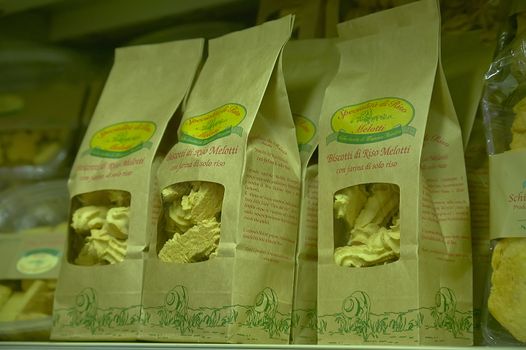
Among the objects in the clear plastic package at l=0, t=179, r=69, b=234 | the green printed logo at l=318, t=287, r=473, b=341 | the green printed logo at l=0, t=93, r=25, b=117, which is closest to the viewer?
the green printed logo at l=318, t=287, r=473, b=341

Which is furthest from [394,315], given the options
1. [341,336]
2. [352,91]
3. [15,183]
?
[15,183]

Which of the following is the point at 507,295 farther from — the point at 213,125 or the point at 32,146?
the point at 32,146

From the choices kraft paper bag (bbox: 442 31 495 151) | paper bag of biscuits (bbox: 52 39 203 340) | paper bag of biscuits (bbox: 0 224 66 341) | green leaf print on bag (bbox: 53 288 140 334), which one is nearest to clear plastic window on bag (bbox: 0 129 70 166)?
paper bag of biscuits (bbox: 0 224 66 341)

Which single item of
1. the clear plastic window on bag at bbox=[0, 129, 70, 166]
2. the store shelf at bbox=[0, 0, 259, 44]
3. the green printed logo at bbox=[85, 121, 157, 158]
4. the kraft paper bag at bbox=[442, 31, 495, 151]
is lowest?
the green printed logo at bbox=[85, 121, 157, 158]

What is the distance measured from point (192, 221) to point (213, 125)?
0.14m

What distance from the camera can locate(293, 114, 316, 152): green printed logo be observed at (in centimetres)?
107

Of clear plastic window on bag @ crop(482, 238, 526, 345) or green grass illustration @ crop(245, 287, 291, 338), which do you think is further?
green grass illustration @ crop(245, 287, 291, 338)

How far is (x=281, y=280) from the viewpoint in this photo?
977 mm

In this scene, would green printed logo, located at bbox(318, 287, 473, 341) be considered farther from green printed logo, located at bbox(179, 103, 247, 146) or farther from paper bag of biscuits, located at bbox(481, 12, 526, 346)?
green printed logo, located at bbox(179, 103, 247, 146)

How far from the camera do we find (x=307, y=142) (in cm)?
107

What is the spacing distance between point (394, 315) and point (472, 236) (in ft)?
0.62

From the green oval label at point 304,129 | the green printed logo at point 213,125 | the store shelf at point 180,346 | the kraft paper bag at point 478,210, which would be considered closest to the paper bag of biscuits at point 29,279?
the store shelf at point 180,346

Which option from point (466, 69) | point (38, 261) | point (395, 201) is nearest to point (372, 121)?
point (395, 201)

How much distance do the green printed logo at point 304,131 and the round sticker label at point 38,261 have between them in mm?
487
